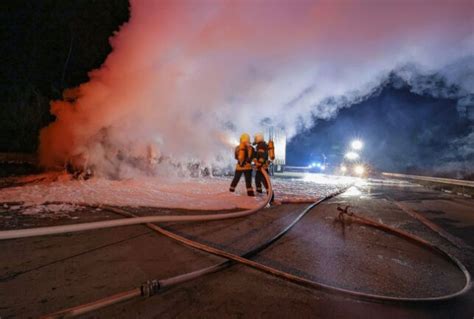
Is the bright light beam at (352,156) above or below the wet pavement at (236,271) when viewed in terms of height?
above

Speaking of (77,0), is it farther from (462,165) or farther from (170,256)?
(462,165)

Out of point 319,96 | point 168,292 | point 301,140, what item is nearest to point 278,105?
point 319,96

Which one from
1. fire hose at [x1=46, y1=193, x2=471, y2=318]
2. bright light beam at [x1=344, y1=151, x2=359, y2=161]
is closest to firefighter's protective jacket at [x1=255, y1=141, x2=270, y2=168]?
fire hose at [x1=46, y1=193, x2=471, y2=318]

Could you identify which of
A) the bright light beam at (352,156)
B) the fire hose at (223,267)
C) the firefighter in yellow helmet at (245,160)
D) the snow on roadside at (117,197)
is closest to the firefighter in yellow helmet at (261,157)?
the firefighter in yellow helmet at (245,160)

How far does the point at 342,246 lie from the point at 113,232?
3353mm

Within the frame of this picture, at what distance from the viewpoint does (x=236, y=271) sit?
2861 millimetres

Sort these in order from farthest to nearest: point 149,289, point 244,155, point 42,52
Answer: point 42,52 → point 244,155 → point 149,289

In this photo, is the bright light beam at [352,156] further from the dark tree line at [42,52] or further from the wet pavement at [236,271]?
the dark tree line at [42,52]

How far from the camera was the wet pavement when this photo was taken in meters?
2.19

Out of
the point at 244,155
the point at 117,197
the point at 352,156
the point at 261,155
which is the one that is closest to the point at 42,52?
the point at 117,197

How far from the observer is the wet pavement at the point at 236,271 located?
86.0 inches

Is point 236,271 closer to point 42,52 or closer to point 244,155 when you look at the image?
point 244,155

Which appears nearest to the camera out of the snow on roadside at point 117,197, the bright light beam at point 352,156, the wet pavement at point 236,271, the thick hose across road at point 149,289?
the thick hose across road at point 149,289

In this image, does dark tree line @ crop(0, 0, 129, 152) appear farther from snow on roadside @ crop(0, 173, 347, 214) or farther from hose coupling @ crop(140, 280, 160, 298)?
hose coupling @ crop(140, 280, 160, 298)
